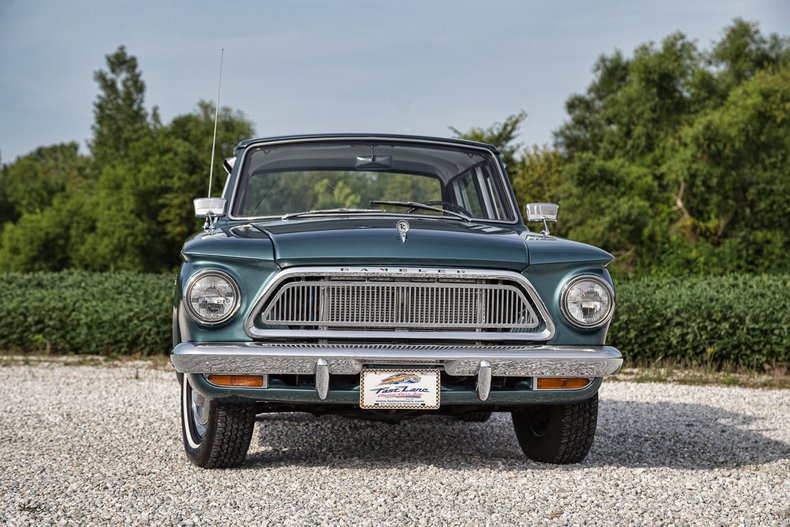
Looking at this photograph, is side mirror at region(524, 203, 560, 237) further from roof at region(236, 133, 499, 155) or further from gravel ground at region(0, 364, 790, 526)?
gravel ground at region(0, 364, 790, 526)

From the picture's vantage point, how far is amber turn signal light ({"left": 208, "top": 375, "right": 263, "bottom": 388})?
4.35 metres

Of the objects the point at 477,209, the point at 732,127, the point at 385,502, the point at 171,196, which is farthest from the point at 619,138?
the point at 385,502

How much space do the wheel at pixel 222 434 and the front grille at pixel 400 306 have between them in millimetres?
549

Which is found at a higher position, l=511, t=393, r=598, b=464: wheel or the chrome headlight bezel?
the chrome headlight bezel

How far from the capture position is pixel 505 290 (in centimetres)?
450

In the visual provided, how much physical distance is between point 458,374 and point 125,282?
40.2 ft

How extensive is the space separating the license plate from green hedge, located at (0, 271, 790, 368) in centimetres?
742

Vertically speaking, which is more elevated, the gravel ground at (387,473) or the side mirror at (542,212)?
the side mirror at (542,212)

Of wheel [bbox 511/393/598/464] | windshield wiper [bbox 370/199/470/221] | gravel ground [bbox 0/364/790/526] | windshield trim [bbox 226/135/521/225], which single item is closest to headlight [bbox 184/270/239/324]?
gravel ground [bbox 0/364/790/526]

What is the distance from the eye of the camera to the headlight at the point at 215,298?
434 cm

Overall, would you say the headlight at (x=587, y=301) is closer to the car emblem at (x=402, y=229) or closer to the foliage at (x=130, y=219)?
the car emblem at (x=402, y=229)

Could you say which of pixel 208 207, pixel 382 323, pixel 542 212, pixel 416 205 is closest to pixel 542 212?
pixel 542 212

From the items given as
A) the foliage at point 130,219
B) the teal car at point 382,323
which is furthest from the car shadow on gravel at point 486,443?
the foliage at point 130,219

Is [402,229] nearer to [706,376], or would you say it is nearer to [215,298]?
[215,298]
